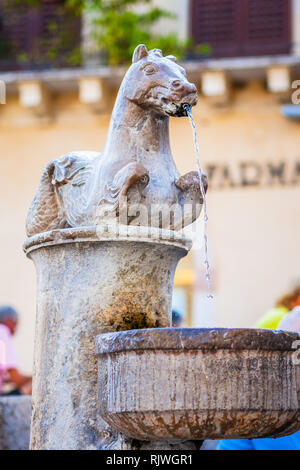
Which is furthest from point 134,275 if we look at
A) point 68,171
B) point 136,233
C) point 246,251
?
point 246,251

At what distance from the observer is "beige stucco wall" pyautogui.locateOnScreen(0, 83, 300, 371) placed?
10477 millimetres

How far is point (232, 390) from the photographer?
2824 millimetres

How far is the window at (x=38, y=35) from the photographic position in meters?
11.2

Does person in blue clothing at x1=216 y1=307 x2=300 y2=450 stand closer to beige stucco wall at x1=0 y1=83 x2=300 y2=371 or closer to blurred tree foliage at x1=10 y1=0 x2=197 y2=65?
beige stucco wall at x1=0 y1=83 x2=300 y2=371

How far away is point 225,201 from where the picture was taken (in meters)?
10.8

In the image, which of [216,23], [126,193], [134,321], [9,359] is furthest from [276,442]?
[216,23]

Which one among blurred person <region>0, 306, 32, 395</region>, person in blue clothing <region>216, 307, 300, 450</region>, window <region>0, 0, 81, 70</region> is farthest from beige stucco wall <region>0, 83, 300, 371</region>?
person in blue clothing <region>216, 307, 300, 450</region>

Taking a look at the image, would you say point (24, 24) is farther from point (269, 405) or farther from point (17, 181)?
point (269, 405)

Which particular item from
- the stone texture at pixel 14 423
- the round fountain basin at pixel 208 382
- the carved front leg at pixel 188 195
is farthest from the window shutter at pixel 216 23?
the round fountain basin at pixel 208 382

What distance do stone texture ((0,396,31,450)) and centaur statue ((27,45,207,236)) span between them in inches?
51.1

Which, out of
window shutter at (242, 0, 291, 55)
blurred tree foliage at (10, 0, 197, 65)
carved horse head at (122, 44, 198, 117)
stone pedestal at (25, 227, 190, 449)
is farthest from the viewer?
window shutter at (242, 0, 291, 55)

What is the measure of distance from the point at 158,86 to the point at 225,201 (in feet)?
23.9

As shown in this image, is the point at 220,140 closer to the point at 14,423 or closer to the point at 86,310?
the point at 14,423

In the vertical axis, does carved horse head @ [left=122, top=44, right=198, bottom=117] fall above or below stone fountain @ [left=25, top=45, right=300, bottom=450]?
above
